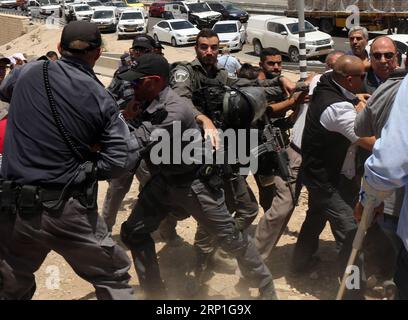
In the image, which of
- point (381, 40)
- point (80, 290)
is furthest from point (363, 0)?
point (80, 290)

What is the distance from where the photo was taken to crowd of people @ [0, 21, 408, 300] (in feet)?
9.56

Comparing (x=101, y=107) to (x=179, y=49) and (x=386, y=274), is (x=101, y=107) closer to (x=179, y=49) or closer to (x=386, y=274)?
(x=386, y=274)

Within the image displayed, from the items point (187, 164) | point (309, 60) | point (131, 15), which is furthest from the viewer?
point (131, 15)

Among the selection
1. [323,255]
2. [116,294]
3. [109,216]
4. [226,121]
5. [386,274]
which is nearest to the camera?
[116,294]

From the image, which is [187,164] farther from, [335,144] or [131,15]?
[131,15]

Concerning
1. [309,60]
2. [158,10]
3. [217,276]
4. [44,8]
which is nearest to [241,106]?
[217,276]

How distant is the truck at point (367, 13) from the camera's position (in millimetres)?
23625

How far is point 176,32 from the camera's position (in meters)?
26.9

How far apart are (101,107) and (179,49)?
76.9 feet

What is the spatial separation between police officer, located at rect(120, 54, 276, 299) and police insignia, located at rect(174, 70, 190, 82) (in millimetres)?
650

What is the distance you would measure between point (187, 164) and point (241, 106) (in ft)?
1.77

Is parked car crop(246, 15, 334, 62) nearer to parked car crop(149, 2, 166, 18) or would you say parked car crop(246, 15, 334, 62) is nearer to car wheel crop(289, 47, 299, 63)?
car wheel crop(289, 47, 299, 63)

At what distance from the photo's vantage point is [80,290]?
4.45 metres

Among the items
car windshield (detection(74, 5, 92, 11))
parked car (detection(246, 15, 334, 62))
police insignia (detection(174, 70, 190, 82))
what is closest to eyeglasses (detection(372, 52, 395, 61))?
police insignia (detection(174, 70, 190, 82))
